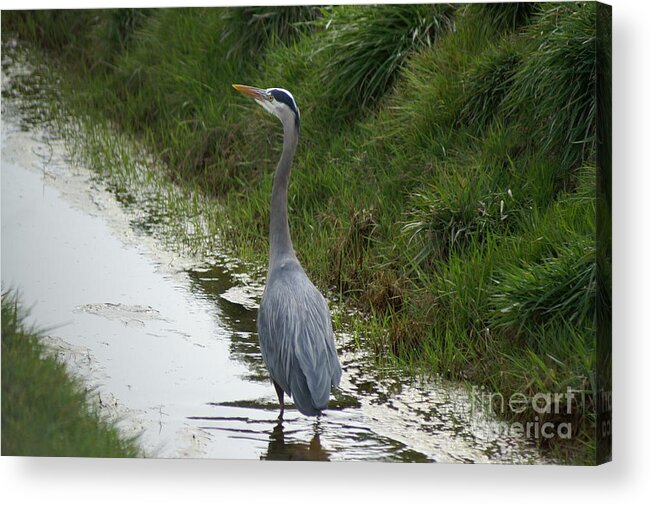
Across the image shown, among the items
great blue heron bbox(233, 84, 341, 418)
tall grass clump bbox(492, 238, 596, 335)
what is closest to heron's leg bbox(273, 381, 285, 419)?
great blue heron bbox(233, 84, 341, 418)

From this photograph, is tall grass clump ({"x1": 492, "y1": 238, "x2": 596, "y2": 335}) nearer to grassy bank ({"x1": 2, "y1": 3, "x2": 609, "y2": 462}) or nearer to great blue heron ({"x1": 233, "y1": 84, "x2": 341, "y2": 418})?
grassy bank ({"x1": 2, "y1": 3, "x2": 609, "y2": 462})

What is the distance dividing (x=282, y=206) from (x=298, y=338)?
1.54 feet

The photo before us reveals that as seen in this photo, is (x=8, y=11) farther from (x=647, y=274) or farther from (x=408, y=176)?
(x=647, y=274)

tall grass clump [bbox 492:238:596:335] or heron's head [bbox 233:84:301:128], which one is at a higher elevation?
heron's head [bbox 233:84:301:128]

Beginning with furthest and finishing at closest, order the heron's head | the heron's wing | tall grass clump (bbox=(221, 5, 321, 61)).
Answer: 1. tall grass clump (bbox=(221, 5, 321, 61))
2. the heron's head
3. the heron's wing

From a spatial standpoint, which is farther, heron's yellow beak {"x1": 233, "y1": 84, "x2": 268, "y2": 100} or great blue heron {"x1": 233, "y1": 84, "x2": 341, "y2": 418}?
heron's yellow beak {"x1": 233, "y1": 84, "x2": 268, "y2": 100}

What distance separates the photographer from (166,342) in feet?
13.4

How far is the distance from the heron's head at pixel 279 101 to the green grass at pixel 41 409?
1108mm

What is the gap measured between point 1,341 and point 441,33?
1.88m

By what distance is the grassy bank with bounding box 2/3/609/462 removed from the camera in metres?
3.78

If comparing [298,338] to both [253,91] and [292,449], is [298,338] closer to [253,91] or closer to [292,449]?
[292,449]

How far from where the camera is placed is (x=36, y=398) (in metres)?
4.08

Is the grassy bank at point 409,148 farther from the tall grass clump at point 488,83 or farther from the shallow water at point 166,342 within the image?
the shallow water at point 166,342

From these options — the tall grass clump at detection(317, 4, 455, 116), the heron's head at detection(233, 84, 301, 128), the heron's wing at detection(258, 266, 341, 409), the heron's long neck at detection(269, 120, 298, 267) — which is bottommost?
the heron's wing at detection(258, 266, 341, 409)
